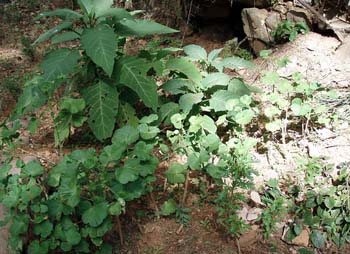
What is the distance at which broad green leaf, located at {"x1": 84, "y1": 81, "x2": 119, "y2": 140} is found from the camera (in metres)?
3.02

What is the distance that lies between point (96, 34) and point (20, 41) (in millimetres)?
2709

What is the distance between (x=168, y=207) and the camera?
2.78 m

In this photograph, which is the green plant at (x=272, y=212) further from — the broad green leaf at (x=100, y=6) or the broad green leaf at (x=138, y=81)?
the broad green leaf at (x=100, y=6)

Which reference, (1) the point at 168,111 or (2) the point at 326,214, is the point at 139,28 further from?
(2) the point at 326,214

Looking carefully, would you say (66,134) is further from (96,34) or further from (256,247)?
(256,247)

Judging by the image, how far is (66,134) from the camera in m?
3.22

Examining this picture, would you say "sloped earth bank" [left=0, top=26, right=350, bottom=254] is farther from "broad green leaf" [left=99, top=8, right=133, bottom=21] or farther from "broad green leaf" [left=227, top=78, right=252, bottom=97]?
"broad green leaf" [left=99, top=8, right=133, bottom=21]

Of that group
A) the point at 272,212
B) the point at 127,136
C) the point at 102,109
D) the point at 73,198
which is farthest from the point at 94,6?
the point at 272,212

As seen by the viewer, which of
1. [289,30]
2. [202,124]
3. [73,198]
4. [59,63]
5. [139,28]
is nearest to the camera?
[73,198]

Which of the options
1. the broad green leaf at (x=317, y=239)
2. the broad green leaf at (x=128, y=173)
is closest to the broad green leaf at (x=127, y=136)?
the broad green leaf at (x=128, y=173)

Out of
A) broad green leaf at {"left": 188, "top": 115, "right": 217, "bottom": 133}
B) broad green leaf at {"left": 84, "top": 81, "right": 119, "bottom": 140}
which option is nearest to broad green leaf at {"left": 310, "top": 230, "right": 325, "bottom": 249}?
broad green leaf at {"left": 188, "top": 115, "right": 217, "bottom": 133}

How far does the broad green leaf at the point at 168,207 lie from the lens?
9.07 ft

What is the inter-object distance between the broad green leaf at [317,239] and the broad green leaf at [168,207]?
917 millimetres

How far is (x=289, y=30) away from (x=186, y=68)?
3.96ft
